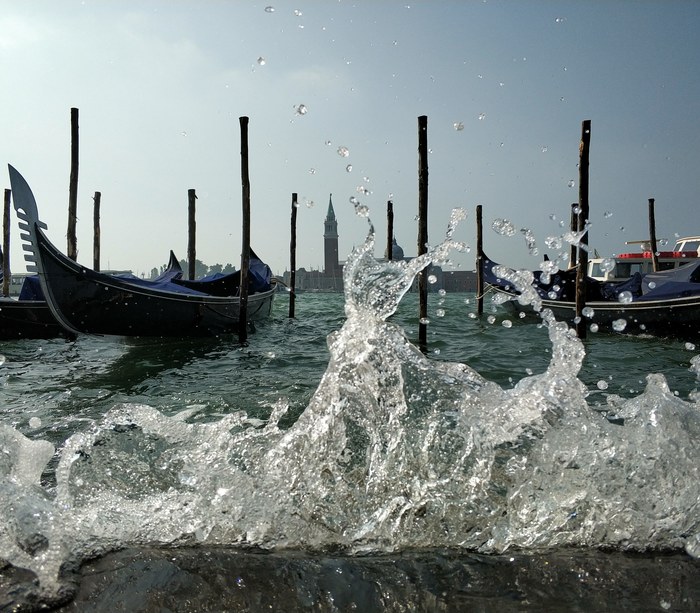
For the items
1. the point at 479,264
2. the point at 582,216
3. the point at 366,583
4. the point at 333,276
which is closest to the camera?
the point at 366,583

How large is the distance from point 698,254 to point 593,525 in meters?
19.6

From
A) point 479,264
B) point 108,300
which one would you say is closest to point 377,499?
point 108,300

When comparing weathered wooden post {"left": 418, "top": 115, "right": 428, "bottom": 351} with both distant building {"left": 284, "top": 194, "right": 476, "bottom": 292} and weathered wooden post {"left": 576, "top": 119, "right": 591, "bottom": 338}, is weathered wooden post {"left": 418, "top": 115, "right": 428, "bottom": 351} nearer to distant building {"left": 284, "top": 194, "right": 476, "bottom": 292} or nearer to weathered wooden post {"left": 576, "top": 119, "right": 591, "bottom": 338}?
weathered wooden post {"left": 576, "top": 119, "right": 591, "bottom": 338}

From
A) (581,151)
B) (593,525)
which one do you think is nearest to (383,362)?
(593,525)

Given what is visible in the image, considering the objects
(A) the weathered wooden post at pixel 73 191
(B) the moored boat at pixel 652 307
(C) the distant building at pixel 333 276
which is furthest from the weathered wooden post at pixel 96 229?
(C) the distant building at pixel 333 276

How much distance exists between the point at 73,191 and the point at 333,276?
82877mm

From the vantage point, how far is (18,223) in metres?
8.55

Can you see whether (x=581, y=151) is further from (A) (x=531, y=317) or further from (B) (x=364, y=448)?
(B) (x=364, y=448)

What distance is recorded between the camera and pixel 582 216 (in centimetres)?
1099

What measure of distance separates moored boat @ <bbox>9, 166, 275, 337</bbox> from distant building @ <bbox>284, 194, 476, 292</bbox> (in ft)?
243

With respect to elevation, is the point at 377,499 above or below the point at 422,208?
below

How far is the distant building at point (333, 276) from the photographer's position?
296 ft

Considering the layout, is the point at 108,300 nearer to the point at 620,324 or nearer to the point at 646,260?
the point at 620,324

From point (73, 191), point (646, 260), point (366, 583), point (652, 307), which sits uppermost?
point (73, 191)
